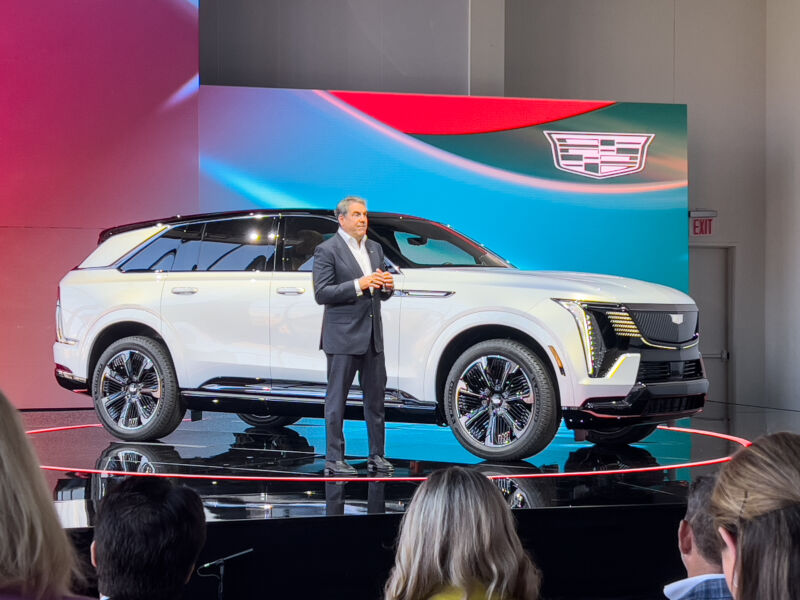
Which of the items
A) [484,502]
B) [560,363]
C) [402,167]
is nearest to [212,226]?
[560,363]

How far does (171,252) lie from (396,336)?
1794 mm

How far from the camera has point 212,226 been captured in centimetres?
675

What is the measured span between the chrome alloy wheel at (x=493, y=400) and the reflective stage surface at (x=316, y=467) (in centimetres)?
20

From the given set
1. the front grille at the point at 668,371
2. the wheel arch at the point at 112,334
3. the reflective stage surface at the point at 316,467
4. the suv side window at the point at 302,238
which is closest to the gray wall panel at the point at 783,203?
the reflective stage surface at the point at 316,467

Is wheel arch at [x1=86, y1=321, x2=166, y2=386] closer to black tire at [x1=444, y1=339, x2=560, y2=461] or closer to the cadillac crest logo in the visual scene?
black tire at [x1=444, y1=339, x2=560, y2=461]

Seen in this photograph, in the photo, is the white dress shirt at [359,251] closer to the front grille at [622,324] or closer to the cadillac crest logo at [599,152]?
the front grille at [622,324]

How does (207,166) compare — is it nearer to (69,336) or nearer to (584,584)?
(69,336)

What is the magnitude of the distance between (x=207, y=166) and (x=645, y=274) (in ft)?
15.4

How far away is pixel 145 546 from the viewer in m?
1.93

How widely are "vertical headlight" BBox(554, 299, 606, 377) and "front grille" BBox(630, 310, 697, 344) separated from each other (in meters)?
0.28

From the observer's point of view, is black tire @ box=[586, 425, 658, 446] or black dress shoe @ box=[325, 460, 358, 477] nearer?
black dress shoe @ box=[325, 460, 358, 477]

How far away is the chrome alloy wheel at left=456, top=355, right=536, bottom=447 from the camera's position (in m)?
5.80

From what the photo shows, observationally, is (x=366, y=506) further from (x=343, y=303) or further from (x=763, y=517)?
(x=763, y=517)

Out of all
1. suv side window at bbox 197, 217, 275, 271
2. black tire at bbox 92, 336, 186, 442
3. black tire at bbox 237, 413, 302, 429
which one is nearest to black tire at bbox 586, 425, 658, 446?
black tire at bbox 237, 413, 302, 429
